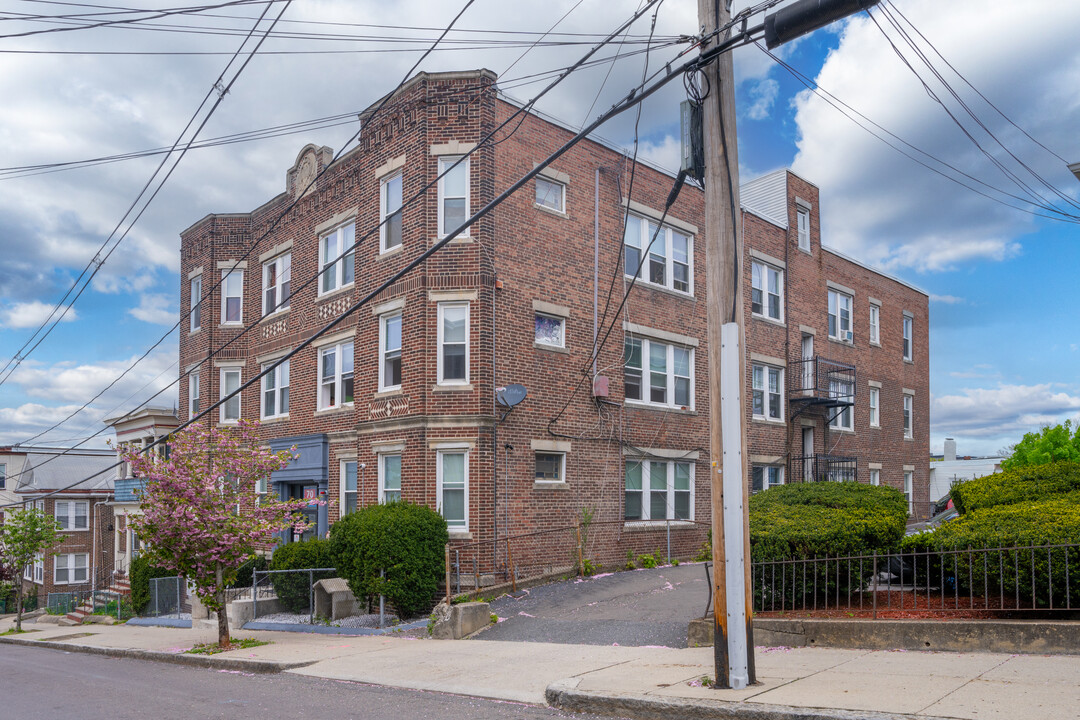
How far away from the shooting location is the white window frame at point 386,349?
19.5m

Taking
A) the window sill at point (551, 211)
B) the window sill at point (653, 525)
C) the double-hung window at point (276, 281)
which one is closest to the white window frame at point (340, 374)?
the double-hung window at point (276, 281)

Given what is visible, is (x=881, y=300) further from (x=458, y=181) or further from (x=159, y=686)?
(x=159, y=686)

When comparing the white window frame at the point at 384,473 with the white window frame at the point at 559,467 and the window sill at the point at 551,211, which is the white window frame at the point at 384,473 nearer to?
the white window frame at the point at 559,467

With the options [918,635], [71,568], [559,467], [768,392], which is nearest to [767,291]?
[768,392]

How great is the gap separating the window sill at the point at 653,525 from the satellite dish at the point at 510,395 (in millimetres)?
4658

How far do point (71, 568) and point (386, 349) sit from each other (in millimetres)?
35858

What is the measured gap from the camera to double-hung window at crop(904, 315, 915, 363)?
112 ft

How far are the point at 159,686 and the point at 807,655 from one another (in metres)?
8.61

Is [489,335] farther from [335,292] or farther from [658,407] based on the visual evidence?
[335,292]

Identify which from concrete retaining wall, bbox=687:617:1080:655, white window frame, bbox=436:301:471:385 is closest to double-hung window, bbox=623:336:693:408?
white window frame, bbox=436:301:471:385

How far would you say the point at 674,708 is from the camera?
805 centimetres

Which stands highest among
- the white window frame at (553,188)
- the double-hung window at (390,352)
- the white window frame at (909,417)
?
the white window frame at (553,188)

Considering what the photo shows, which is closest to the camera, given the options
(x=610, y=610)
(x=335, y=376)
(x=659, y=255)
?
(x=610, y=610)

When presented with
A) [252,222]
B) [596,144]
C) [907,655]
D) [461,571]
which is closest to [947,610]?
[907,655]
